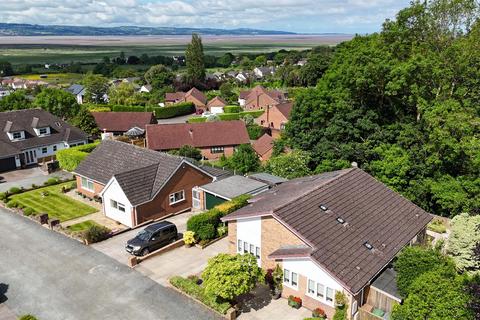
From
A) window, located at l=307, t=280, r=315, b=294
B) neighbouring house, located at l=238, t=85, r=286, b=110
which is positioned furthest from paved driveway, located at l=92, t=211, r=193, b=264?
neighbouring house, located at l=238, t=85, r=286, b=110

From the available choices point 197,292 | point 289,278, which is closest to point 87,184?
point 197,292

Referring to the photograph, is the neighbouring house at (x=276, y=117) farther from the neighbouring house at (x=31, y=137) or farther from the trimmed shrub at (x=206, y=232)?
the trimmed shrub at (x=206, y=232)

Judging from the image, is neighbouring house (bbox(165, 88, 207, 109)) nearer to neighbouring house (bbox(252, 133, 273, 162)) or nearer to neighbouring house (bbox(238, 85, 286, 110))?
neighbouring house (bbox(238, 85, 286, 110))

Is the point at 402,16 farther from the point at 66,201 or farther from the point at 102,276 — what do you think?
the point at 66,201

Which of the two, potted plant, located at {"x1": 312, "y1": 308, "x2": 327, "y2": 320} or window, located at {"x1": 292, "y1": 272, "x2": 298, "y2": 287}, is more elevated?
window, located at {"x1": 292, "y1": 272, "x2": 298, "y2": 287}

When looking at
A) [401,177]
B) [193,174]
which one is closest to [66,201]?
[193,174]

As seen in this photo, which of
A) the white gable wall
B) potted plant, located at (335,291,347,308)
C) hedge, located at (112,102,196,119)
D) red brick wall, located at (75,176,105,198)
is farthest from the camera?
hedge, located at (112,102,196,119)

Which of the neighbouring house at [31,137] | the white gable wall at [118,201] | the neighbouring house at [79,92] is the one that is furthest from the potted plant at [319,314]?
the neighbouring house at [79,92]
